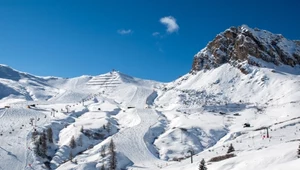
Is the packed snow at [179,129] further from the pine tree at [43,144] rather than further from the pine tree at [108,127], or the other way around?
the pine tree at [43,144]

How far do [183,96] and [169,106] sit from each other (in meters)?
14.0

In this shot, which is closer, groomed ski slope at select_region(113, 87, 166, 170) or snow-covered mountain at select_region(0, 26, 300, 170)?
snow-covered mountain at select_region(0, 26, 300, 170)

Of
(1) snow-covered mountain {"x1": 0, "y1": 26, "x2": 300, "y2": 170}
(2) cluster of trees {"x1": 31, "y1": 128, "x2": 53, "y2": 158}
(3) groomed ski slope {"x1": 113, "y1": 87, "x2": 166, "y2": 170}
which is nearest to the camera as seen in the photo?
(1) snow-covered mountain {"x1": 0, "y1": 26, "x2": 300, "y2": 170}

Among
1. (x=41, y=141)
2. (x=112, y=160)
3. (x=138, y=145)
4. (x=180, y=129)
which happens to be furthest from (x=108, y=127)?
(x=112, y=160)

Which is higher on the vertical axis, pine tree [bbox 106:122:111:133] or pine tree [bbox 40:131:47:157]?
pine tree [bbox 106:122:111:133]

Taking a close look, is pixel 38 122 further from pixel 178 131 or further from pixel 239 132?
pixel 239 132

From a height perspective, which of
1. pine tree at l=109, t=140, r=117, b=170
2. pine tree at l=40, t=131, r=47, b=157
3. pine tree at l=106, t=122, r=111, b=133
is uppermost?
pine tree at l=106, t=122, r=111, b=133

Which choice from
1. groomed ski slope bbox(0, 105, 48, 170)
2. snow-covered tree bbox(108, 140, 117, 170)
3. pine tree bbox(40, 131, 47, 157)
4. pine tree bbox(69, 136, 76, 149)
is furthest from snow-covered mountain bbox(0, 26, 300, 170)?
snow-covered tree bbox(108, 140, 117, 170)

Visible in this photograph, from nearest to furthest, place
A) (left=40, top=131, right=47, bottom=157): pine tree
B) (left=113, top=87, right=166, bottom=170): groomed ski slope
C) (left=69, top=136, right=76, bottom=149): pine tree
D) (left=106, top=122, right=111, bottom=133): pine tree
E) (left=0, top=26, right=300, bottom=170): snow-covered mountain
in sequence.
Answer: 1. (left=0, top=26, right=300, bottom=170): snow-covered mountain
2. (left=113, top=87, right=166, bottom=170): groomed ski slope
3. (left=40, top=131, right=47, bottom=157): pine tree
4. (left=69, top=136, right=76, bottom=149): pine tree
5. (left=106, top=122, right=111, bottom=133): pine tree

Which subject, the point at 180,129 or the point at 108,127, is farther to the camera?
the point at 108,127

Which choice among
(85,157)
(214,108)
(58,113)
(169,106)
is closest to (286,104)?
(214,108)

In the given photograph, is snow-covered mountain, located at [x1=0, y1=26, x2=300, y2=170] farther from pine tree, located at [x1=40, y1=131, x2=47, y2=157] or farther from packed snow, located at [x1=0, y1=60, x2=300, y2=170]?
pine tree, located at [x1=40, y1=131, x2=47, y2=157]

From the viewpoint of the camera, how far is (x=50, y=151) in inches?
3688

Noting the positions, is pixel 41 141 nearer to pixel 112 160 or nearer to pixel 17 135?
pixel 17 135
